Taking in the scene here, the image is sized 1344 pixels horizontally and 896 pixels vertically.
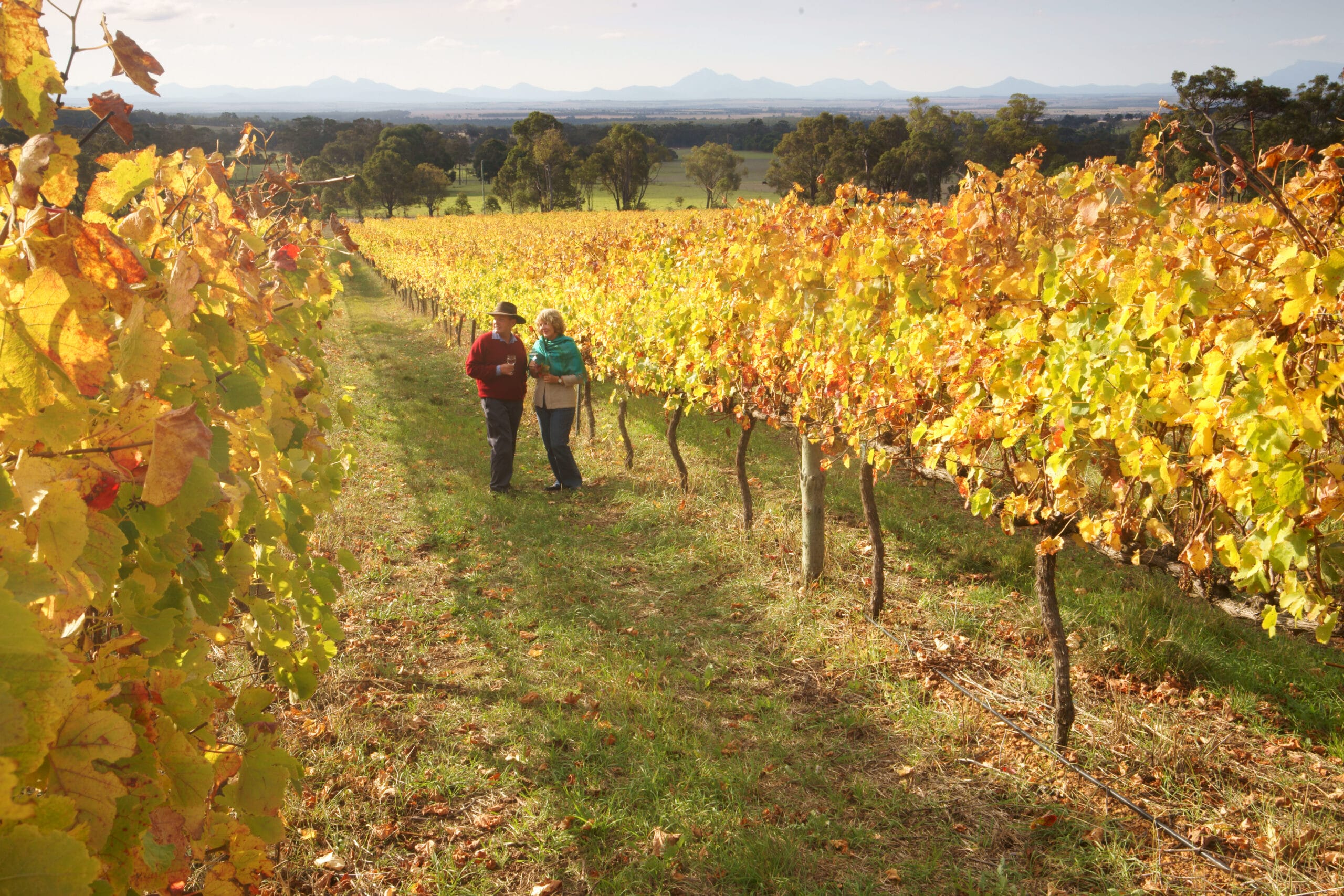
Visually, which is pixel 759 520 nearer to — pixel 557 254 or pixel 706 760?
pixel 706 760

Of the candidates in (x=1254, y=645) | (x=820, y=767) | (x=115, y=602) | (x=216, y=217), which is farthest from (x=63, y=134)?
(x=1254, y=645)

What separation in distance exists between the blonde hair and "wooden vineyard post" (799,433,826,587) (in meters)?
3.13

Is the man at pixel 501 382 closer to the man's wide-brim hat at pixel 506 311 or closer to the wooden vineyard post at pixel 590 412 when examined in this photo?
the man's wide-brim hat at pixel 506 311

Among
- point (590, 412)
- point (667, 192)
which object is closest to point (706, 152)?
point (667, 192)

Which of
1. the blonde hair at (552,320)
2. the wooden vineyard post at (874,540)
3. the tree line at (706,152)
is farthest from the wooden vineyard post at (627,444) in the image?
the tree line at (706,152)

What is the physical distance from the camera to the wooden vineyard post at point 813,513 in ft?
18.3

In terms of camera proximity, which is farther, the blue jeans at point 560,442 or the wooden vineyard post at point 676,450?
the blue jeans at point 560,442

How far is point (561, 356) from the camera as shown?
766cm

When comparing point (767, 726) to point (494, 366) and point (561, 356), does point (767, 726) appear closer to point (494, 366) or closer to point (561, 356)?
point (561, 356)

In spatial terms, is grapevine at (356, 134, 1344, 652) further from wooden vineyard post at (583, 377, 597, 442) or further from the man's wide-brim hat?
wooden vineyard post at (583, 377, 597, 442)

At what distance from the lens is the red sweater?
765 cm

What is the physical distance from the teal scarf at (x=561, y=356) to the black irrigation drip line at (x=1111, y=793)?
455 centimetres

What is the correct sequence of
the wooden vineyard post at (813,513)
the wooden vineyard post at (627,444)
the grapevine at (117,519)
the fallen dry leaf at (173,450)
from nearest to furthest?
the grapevine at (117,519)
the fallen dry leaf at (173,450)
the wooden vineyard post at (813,513)
the wooden vineyard post at (627,444)

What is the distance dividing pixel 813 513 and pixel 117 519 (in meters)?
4.55
